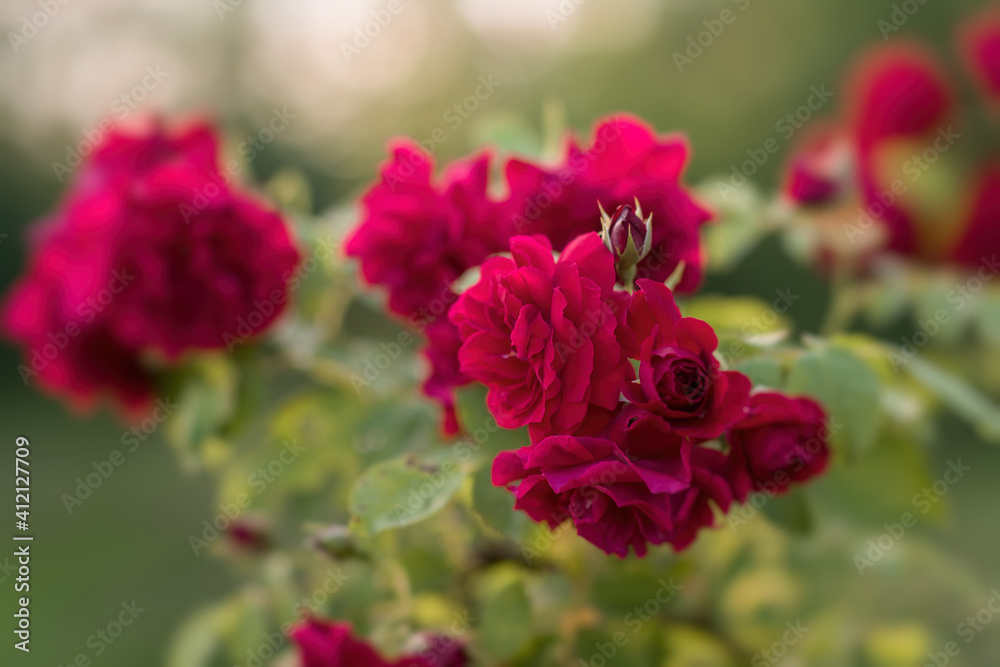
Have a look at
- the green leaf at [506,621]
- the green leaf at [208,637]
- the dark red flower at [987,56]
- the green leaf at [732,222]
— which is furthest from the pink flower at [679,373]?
the dark red flower at [987,56]

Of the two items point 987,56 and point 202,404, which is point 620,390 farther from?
point 987,56

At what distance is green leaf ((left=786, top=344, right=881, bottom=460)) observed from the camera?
49 centimetres

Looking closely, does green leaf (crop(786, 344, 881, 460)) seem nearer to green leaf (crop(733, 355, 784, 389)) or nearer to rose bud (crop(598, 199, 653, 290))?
green leaf (crop(733, 355, 784, 389))

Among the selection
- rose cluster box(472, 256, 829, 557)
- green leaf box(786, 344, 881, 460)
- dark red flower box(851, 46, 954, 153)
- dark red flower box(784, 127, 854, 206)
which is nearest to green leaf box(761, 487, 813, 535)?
green leaf box(786, 344, 881, 460)

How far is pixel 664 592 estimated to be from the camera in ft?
1.99

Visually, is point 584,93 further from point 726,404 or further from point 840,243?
point 726,404

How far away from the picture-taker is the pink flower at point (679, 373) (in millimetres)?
367

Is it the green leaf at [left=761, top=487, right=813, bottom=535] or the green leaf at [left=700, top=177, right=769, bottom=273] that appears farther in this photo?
the green leaf at [left=700, top=177, right=769, bottom=273]

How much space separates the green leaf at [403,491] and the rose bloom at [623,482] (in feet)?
0.25

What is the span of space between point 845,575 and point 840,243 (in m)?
0.29

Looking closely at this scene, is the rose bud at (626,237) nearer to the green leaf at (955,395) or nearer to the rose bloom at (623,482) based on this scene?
the rose bloom at (623,482)

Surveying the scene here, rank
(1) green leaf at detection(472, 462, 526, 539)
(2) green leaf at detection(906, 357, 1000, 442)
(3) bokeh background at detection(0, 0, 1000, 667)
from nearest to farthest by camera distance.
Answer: (1) green leaf at detection(472, 462, 526, 539) → (2) green leaf at detection(906, 357, 1000, 442) → (3) bokeh background at detection(0, 0, 1000, 667)

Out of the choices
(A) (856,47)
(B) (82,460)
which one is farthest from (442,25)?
(B) (82,460)

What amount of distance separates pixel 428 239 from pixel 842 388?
25 centimetres
